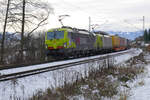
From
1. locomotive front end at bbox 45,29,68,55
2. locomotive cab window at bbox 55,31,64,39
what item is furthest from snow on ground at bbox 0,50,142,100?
locomotive cab window at bbox 55,31,64,39

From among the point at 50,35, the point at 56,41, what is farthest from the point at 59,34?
the point at 50,35

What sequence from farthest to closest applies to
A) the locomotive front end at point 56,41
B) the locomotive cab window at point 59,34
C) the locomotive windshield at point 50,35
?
the locomotive windshield at point 50,35
the locomotive cab window at point 59,34
the locomotive front end at point 56,41

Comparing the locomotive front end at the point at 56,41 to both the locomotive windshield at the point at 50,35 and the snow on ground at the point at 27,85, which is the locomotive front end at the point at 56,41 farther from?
the snow on ground at the point at 27,85

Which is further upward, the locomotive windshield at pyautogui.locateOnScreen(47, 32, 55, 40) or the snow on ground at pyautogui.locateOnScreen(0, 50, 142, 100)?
the locomotive windshield at pyautogui.locateOnScreen(47, 32, 55, 40)

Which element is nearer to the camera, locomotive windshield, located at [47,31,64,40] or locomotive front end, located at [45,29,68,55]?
locomotive front end, located at [45,29,68,55]

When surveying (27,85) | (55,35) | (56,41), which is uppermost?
(55,35)

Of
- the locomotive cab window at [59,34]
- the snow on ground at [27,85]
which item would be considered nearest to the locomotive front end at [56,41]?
the locomotive cab window at [59,34]

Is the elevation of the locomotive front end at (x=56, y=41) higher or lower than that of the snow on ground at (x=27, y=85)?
higher

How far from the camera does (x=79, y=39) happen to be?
21844 mm

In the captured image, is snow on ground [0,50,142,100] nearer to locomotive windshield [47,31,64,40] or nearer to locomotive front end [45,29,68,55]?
locomotive front end [45,29,68,55]

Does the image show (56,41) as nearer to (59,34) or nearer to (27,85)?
(59,34)

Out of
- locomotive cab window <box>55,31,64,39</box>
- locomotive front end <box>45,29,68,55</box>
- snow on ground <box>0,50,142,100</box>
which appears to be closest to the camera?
snow on ground <box>0,50,142,100</box>

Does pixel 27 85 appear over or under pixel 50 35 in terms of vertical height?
under

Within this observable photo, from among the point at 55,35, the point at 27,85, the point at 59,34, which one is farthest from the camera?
the point at 55,35
